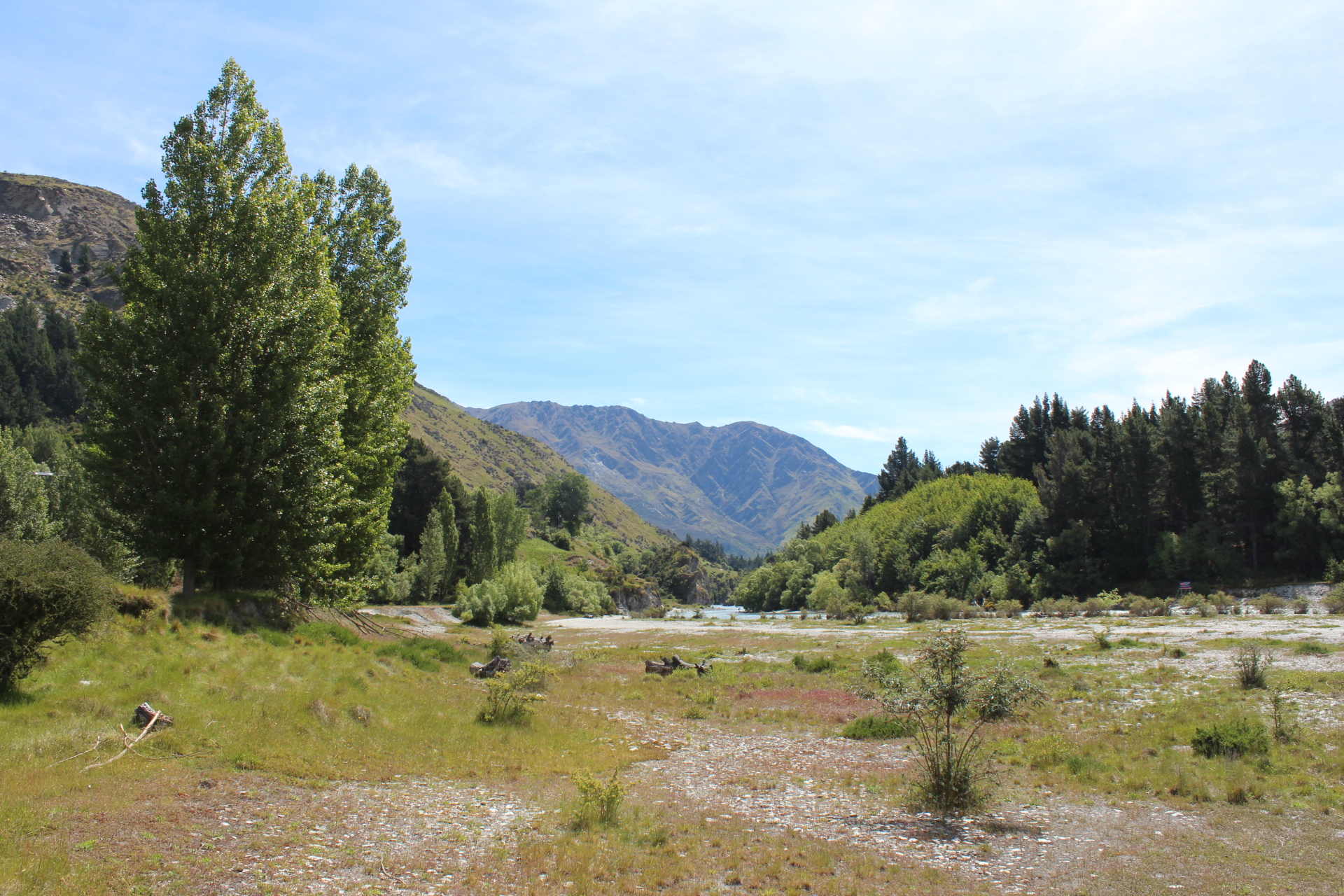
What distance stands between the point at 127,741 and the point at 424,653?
62.0ft

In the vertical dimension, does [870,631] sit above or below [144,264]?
below

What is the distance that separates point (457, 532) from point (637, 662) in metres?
57.7

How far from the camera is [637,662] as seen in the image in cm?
4562

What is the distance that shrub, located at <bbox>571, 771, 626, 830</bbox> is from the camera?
13578 mm

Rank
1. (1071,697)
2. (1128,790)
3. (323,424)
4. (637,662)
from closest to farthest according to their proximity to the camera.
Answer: (1128,790) → (323,424) → (1071,697) → (637,662)

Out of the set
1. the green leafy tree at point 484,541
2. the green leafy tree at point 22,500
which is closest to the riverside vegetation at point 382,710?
the green leafy tree at point 22,500

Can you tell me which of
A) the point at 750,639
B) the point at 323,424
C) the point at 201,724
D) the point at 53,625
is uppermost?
the point at 323,424

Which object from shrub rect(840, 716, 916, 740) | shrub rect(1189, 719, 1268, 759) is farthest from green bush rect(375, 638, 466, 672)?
shrub rect(1189, 719, 1268, 759)

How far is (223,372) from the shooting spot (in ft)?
73.4

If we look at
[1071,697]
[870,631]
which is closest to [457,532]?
[870,631]

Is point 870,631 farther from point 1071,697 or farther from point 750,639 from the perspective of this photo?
point 1071,697

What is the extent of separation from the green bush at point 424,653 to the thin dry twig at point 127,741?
13.6 metres

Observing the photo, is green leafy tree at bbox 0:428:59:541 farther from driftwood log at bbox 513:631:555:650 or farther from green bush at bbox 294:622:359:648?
green bush at bbox 294:622:359:648

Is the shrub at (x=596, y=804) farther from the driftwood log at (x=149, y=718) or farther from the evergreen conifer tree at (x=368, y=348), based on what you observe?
the evergreen conifer tree at (x=368, y=348)
